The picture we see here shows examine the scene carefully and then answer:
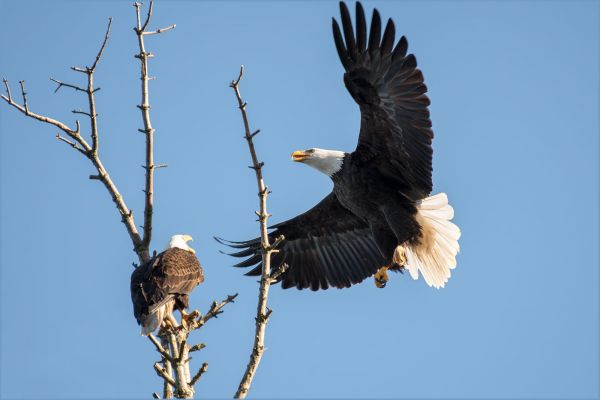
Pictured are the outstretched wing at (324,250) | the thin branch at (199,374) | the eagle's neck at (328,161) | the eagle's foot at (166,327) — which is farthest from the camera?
the outstretched wing at (324,250)

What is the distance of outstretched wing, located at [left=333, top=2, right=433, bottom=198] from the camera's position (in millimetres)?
5941

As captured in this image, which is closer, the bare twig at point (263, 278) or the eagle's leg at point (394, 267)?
the bare twig at point (263, 278)

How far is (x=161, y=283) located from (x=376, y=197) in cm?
220

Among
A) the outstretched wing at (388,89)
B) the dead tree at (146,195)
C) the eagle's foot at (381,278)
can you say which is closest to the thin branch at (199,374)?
the dead tree at (146,195)

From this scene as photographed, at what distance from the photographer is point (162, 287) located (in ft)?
17.5

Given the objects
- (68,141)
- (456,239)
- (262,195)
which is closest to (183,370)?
(262,195)

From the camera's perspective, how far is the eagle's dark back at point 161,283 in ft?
17.0

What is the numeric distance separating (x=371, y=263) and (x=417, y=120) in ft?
6.78

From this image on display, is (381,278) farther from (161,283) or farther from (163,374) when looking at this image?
(163,374)

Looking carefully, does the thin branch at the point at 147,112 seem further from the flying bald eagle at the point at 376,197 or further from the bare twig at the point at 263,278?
the flying bald eagle at the point at 376,197

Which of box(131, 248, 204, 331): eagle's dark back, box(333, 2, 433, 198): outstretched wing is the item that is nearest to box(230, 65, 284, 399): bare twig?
box(131, 248, 204, 331): eagle's dark back

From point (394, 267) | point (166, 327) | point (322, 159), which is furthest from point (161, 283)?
point (394, 267)

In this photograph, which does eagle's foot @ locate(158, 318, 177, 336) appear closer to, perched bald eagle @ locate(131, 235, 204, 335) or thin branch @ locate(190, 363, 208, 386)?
perched bald eagle @ locate(131, 235, 204, 335)

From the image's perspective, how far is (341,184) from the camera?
6758 millimetres
